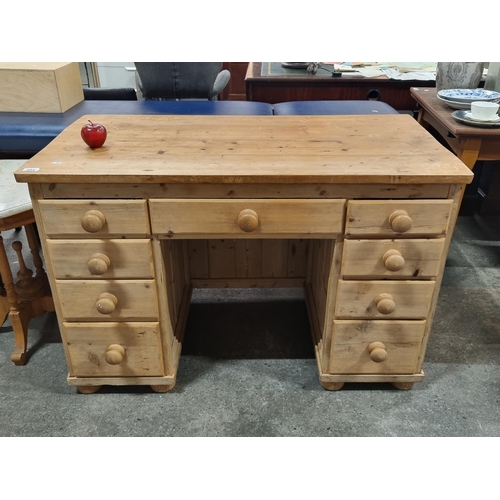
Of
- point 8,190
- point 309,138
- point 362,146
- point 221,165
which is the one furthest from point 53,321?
point 362,146

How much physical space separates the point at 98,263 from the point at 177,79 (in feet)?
5.81

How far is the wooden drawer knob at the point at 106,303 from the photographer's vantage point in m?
1.34

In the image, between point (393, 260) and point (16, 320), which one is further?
point (16, 320)

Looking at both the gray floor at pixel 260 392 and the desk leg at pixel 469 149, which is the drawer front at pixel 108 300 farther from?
the desk leg at pixel 469 149

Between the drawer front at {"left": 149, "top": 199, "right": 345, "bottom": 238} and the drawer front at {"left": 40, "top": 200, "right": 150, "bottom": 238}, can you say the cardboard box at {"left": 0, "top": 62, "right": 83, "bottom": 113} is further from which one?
the drawer front at {"left": 149, "top": 199, "right": 345, "bottom": 238}

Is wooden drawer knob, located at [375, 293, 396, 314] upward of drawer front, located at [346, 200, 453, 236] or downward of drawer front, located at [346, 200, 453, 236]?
downward

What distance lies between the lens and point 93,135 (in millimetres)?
1300

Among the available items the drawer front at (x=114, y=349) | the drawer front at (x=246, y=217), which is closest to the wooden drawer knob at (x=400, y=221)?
the drawer front at (x=246, y=217)

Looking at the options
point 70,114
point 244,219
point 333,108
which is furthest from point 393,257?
point 70,114

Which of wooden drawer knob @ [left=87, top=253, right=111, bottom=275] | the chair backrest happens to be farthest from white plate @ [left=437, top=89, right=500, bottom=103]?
wooden drawer knob @ [left=87, top=253, right=111, bottom=275]

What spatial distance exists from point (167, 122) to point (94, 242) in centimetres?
51

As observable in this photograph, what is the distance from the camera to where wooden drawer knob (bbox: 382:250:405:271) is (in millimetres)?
1281

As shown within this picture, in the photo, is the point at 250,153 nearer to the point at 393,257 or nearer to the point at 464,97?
the point at 393,257

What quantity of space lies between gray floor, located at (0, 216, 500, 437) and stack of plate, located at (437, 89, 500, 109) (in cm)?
82
